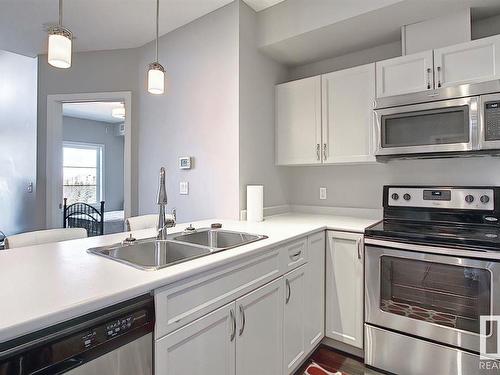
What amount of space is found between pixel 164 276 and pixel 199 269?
0.47 feet

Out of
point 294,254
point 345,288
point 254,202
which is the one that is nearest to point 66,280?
point 294,254

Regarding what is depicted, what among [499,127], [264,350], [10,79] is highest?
[10,79]

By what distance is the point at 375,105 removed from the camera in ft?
6.88

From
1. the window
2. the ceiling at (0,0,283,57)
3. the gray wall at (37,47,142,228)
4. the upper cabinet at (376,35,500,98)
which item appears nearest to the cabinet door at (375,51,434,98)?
the upper cabinet at (376,35,500,98)

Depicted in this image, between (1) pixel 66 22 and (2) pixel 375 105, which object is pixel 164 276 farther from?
(1) pixel 66 22

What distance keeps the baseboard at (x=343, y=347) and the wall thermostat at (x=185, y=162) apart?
180cm

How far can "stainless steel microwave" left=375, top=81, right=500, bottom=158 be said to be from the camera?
5.58 feet

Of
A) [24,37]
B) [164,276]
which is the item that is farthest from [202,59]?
[164,276]

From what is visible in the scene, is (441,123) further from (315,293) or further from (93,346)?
Result: (93,346)

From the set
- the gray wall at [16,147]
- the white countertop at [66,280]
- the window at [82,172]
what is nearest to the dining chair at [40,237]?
the white countertop at [66,280]

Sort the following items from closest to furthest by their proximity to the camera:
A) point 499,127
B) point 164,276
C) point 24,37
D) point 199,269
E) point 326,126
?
point 164,276 < point 199,269 < point 499,127 < point 326,126 < point 24,37

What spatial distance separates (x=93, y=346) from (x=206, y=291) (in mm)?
438

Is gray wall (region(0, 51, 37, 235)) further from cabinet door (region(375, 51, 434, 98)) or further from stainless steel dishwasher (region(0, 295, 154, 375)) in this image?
cabinet door (region(375, 51, 434, 98))

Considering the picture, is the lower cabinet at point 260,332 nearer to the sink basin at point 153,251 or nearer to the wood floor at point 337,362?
the wood floor at point 337,362
